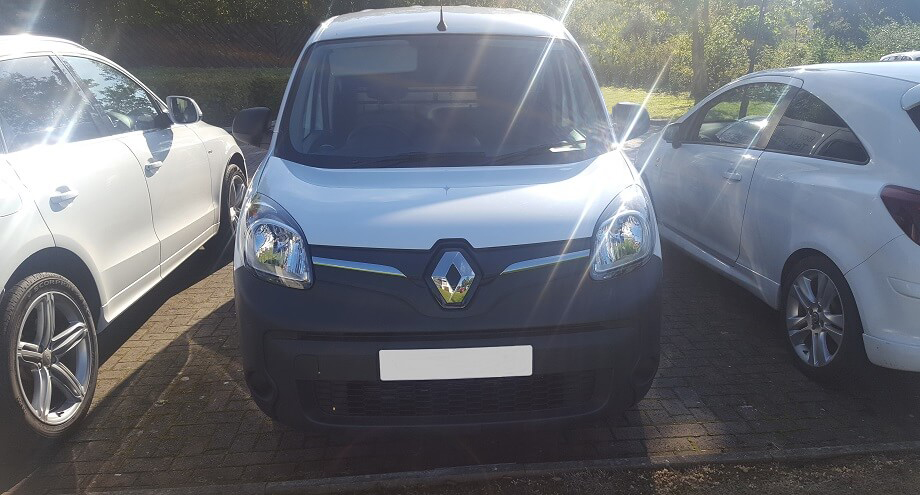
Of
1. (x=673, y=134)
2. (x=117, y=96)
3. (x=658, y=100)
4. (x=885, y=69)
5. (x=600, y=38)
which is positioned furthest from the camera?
(x=600, y=38)

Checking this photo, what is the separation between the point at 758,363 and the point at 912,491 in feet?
4.19

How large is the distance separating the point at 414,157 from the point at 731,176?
236 cm

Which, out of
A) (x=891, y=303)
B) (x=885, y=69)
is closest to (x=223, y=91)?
(x=885, y=69)

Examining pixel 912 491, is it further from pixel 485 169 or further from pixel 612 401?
pixel 485 169

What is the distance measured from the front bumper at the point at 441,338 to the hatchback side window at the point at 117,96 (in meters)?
2.27

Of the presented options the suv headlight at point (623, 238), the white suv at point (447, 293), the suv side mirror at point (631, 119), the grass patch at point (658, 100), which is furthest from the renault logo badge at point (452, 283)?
the grass patch at point (658, 100)

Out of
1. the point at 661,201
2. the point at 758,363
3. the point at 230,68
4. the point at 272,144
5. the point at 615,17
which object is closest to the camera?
the point at 272,144

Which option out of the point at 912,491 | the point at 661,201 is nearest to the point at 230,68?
the point at 661,201

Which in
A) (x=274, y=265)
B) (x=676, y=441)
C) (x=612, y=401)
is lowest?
(x=676, y=441)

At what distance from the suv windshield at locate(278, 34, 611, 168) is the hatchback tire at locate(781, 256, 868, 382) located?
4.38 feet

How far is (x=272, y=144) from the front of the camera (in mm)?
3676

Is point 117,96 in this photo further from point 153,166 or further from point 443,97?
point 443,97

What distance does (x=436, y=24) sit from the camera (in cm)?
408

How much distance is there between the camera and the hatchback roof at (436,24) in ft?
13.2
